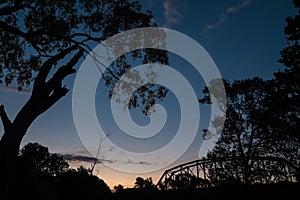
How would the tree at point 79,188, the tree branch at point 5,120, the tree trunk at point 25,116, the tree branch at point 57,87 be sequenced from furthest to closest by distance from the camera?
the tree at point 79,188 → the tree branch at point 57,87 → the tree branch at point 5,120 → the tree trunk at point 25,116

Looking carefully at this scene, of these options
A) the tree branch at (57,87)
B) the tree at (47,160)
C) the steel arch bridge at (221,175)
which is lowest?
the steel arch bridge at (221,175)

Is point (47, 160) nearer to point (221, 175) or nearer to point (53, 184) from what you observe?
point (53, 184)

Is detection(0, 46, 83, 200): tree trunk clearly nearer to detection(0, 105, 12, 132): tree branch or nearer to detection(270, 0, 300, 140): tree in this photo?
detection(0, 105, 12, 132): tree branch

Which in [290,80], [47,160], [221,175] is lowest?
[221,175]

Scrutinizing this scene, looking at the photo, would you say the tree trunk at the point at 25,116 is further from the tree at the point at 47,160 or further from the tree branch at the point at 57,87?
the tree at the point at 47,160

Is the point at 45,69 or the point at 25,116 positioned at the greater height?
the point at 45,69

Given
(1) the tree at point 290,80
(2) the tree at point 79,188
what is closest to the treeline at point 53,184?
(2) the tree at point 79,188

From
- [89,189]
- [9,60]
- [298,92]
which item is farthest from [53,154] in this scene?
[298,92]

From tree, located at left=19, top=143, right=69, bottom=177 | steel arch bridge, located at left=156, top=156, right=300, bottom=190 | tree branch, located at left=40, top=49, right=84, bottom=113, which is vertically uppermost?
tree, located at left=19, top=143, right=69, bottom=177

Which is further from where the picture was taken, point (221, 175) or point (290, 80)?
point (290, 80)

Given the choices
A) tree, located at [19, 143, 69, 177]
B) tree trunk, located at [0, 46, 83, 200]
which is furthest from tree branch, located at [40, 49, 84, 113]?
tree, located at [19, 143, 69, 177]

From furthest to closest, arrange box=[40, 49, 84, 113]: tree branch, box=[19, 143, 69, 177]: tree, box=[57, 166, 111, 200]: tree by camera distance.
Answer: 1. box=[19, 143, 69, 177]: tree
2. box=[57, 166, 111, 200]: tree
3. box=[40, 49, 84, 113]: tree branch

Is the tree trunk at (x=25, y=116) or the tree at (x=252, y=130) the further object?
the tree at (x=252, y=130)

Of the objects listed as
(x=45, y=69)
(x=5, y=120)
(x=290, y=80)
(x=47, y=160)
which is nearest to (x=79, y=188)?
(x=5, y=120)
